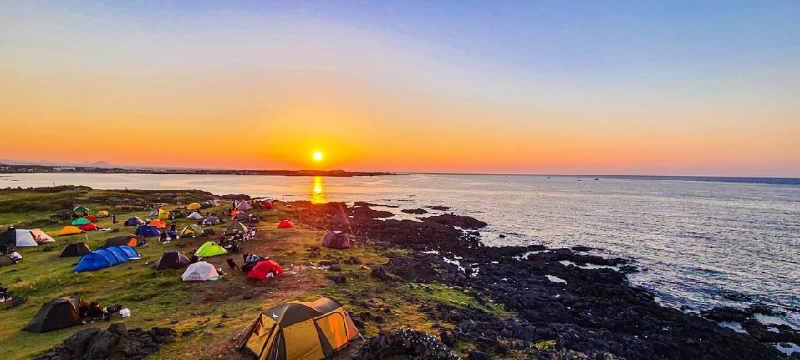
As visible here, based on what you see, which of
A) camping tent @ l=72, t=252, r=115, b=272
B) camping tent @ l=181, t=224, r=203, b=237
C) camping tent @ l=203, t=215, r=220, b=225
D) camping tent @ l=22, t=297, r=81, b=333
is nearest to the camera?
camping tent @ l=22, t=297, r=81, b=333

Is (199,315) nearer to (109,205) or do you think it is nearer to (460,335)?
(460,335)

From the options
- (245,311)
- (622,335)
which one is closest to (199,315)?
(245,311)

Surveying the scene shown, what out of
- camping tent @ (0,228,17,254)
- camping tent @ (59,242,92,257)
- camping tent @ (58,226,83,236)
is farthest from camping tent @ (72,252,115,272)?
camping tent @ (58,226,83,236)

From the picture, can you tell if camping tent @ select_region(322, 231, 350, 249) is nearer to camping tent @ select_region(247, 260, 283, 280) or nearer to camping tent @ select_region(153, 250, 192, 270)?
camping tent @ select_region(247, 260, 283, 280)

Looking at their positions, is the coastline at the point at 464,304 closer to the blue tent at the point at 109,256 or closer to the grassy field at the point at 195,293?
the grassy field at the point at 195,293

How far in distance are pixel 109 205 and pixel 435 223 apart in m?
52.4

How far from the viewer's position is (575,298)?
2506 centimetres

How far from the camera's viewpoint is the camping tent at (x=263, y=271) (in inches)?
913

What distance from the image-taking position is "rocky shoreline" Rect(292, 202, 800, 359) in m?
16.8

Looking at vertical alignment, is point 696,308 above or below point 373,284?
below

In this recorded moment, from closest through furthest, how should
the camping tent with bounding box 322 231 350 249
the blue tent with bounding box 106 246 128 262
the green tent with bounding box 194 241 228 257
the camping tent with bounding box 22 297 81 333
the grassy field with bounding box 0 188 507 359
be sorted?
the grassy field with bounding box 0 188 507 359 → the camping tent with bounding box 22 297 81 333 → the blue tent with bounding box 106 246 128 262 → the green tent with bounding box 194 241 228 257 → the camping tent with bounding box 322 231 350 249

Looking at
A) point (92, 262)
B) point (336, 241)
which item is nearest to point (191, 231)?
point (92, 262)

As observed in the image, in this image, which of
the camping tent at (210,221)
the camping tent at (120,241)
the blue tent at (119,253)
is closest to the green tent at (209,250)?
the blue tent at (119,253)

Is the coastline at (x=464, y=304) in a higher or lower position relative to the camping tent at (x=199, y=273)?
lower
